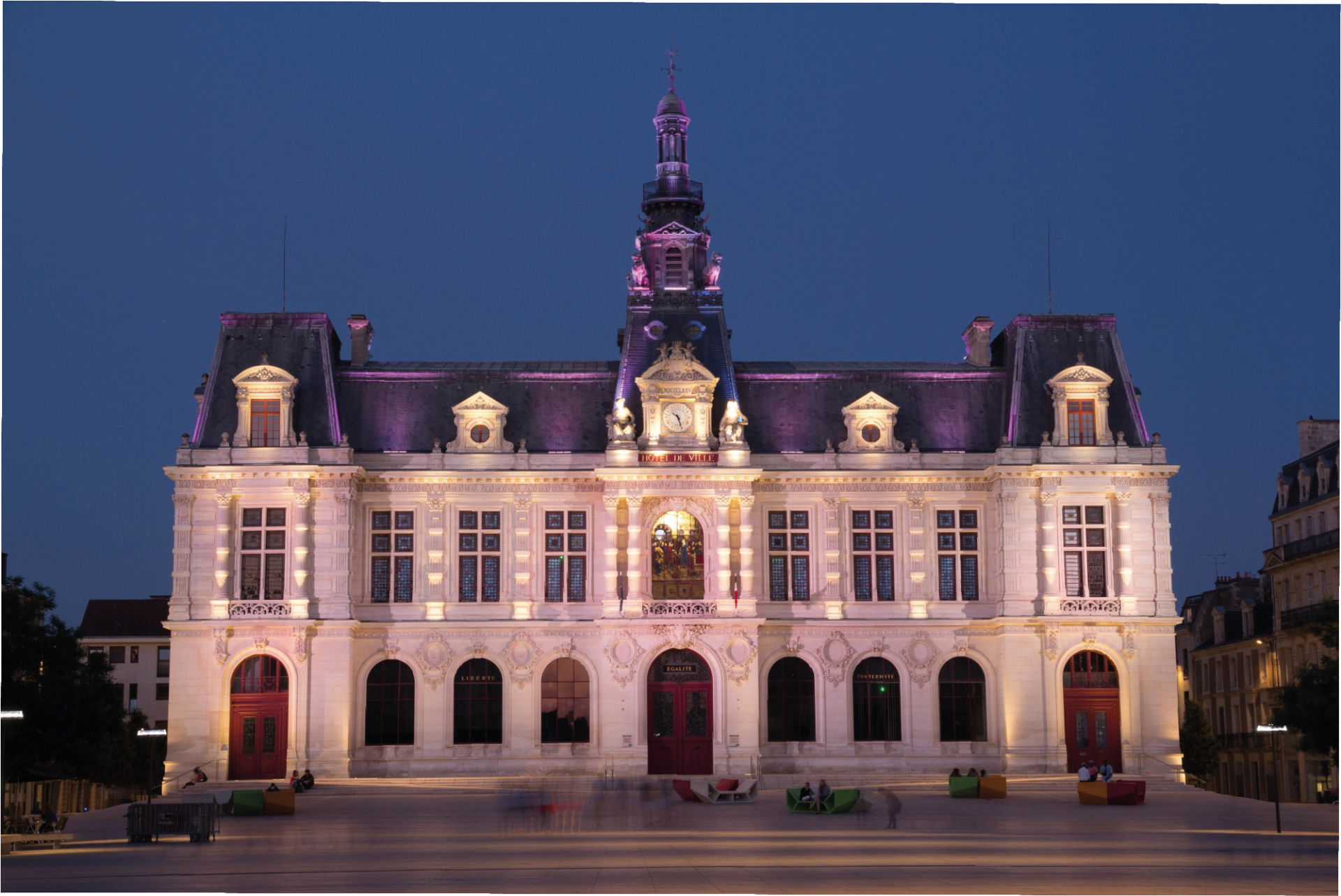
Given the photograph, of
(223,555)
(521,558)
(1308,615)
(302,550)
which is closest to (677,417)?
(521,558)

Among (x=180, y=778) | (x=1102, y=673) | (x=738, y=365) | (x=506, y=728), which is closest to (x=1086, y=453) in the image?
(x=1102, y=673)

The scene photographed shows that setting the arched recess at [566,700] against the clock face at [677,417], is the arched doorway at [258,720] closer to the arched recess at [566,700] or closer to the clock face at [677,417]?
the arched recess at [566,700]

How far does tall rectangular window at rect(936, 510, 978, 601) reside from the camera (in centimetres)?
5434

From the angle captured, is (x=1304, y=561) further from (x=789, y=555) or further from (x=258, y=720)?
(x=258, y=720)

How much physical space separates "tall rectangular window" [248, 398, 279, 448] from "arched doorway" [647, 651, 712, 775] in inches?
536

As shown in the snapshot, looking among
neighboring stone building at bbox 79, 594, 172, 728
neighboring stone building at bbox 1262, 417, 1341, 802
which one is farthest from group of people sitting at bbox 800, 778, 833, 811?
neighboring stone building at bbox 79, 594, 172, 728

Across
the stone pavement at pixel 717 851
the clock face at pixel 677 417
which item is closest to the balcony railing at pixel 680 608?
the clock face at pixel 677 417

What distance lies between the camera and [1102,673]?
5319cm

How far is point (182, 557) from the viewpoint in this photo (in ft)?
172

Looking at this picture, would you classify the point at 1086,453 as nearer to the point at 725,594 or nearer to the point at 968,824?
the point at 725,594

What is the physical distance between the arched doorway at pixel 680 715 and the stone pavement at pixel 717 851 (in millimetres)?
8238

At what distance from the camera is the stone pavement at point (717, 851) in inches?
960

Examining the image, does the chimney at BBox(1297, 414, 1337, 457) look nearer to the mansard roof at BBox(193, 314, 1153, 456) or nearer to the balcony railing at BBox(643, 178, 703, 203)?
the mansard roof at BBox(193, 314, 1153, 456)

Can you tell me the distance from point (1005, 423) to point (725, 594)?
35.7 feet
